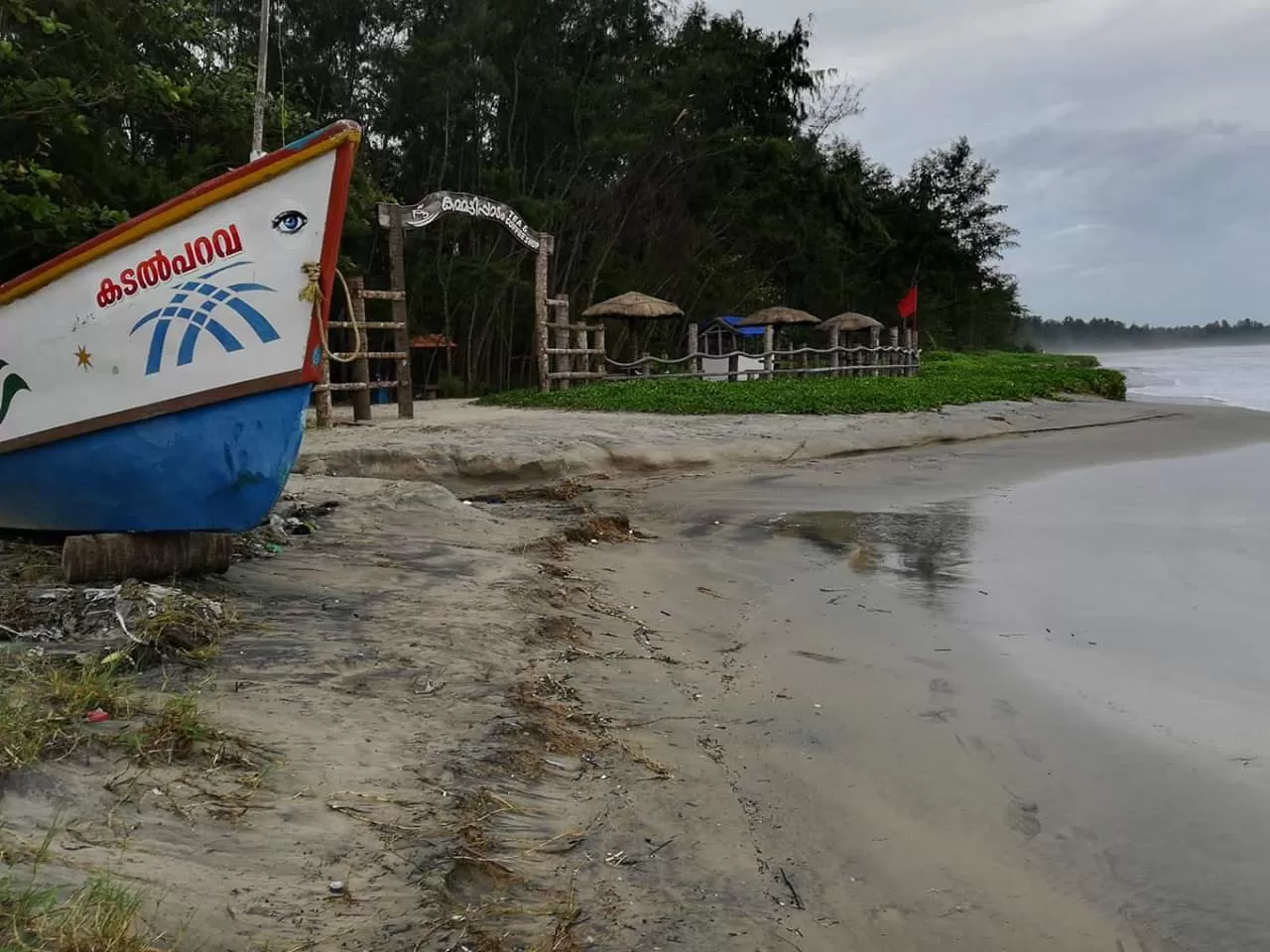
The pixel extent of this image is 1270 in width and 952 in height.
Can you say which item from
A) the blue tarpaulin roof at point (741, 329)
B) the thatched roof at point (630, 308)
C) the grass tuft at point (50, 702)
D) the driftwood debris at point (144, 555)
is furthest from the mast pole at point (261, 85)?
the blue tarpaulin roof at point (741, 329)

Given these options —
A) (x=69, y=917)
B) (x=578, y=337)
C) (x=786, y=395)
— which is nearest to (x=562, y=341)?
(x=578, y=337)

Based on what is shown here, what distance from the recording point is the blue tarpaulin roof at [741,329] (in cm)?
2696

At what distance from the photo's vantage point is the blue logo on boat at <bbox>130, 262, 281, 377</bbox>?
4.68 meters

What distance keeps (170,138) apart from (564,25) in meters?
8.90

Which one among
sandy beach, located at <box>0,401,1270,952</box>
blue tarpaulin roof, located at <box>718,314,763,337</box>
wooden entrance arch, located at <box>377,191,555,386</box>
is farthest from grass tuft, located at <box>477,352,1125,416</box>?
blue tarpaulin roof, located at <box>718,314,763,337</box>

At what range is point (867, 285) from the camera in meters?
40.8

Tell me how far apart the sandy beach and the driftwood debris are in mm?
212

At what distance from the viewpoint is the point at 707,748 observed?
136 inches

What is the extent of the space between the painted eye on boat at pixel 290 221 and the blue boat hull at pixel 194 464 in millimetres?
740

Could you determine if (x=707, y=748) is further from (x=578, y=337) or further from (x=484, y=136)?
(x=484, y=136)

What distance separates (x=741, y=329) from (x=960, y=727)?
84.4 feet

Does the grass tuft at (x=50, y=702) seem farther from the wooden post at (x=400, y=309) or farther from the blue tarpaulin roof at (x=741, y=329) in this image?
the blue tarpaulin roof at (x=741, y=329)

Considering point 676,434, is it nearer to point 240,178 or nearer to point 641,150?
point 240,178

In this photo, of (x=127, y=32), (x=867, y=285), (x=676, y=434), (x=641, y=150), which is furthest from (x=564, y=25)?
(x=867, y=285)
